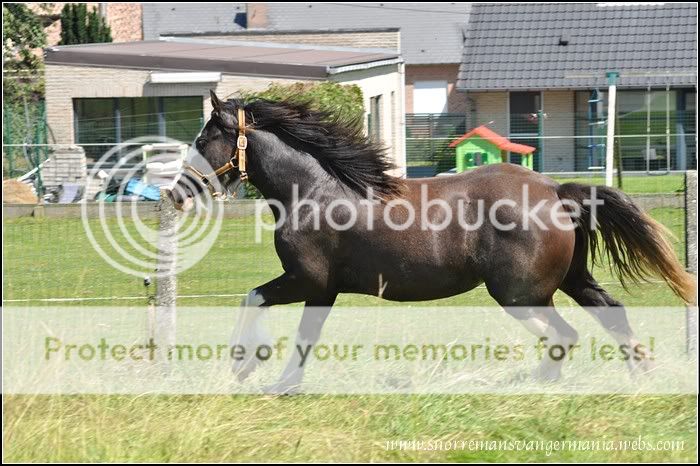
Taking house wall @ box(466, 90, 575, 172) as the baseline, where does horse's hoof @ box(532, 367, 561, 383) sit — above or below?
below

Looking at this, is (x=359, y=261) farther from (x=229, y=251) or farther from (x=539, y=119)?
(x=539, y=119)

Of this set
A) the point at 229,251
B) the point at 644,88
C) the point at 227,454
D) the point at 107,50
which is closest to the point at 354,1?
the point at 644,88

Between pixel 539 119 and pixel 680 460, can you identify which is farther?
pixel 539 119

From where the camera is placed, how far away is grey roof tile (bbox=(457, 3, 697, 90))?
29.6 meters

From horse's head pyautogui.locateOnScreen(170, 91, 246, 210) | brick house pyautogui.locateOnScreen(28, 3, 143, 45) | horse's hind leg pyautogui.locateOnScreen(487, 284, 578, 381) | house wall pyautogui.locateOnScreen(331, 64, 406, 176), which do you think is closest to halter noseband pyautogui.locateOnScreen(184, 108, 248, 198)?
horse's head pyautogui.locateOnScreen(170, 91, 246, 210)

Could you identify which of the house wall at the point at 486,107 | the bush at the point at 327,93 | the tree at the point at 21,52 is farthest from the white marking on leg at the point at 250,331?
the house wall at the point at 486,107

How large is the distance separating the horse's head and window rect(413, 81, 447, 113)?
3420 cm

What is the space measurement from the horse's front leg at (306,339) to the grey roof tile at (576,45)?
23450 mm

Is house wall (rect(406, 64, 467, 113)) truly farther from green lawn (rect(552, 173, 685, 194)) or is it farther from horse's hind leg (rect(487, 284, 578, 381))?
horse's hind leg (rect(487, 284, 578, 381))

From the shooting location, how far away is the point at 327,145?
7125 mm

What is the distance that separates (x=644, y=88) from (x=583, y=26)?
2983mm

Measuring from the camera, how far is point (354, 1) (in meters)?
43.0

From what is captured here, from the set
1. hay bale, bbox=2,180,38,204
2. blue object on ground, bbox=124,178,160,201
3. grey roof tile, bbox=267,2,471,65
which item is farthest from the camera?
grey roof tile, bbox=267,2,471,65

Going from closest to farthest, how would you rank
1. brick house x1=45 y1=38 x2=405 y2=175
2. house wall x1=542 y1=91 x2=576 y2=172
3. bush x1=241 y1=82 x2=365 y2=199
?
bush x1=241 y1=82 x2=365 y2=199 → house wall x1=542 y1=91 x2=576 y2=172 → brick house x1=45 y1=38 x2=405 y2=175
